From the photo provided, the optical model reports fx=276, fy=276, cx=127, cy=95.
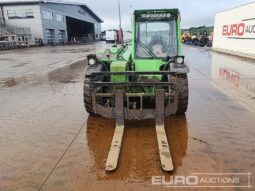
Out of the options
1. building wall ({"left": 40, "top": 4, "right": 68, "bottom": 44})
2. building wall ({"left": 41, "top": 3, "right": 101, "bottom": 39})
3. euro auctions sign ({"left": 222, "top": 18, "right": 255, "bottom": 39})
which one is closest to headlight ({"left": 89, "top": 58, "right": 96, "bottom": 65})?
euro auctions sign ({"left": 222, "top": 18, "right": 255, "bottom": 39})

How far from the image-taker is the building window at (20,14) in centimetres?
4503

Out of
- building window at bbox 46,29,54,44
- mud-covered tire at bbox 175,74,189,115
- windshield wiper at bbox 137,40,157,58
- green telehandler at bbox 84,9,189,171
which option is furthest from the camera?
building window at bbox 46,29,54,44

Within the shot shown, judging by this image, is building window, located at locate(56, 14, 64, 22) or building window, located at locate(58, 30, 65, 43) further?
building window, located at locate(58, 30, 65, 43)

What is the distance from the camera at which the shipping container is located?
1761 centimetres

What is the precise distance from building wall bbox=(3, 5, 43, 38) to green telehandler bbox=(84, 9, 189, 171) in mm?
42593

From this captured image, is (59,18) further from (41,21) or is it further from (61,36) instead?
(41,21)

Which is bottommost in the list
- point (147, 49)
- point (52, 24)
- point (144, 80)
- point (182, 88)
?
point (182, 88)

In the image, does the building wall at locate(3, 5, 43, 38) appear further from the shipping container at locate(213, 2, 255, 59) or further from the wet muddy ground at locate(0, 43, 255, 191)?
the wet muddy ground at locate(0, 43, 255, 191)

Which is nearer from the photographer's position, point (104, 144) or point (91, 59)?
point (104, 144)

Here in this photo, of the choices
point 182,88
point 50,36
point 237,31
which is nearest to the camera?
point 182,88

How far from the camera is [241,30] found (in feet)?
62.8

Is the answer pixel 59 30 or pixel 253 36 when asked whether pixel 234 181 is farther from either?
pixel 59 30

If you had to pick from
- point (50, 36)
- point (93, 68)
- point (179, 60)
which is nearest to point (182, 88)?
point (179, 60)
